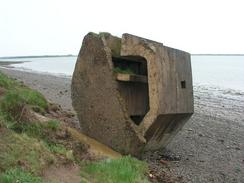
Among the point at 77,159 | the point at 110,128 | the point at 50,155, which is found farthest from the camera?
the point at 110,128

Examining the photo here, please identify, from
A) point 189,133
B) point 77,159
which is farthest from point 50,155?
point 189,133

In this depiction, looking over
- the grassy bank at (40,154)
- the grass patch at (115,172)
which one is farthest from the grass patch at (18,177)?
the grass patch at (115,172)

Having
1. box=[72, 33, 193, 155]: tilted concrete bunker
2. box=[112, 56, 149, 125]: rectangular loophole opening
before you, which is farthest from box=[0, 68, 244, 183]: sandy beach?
box=[112, 56, 149, 125]: rectangular loophole opening

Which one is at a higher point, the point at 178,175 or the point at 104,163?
the point at 104,163

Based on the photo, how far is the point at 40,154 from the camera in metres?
6.07

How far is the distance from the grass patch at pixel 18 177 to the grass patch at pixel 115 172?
4.97 feet

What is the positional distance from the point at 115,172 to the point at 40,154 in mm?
1461

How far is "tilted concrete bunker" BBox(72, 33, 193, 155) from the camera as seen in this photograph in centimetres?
909

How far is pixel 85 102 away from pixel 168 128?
189 centimetres

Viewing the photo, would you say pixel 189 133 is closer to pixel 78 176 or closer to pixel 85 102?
pixel 85 102

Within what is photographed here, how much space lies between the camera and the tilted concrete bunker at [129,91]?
29.8ft

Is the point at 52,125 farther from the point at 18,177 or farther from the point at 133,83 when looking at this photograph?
the point at 18,177

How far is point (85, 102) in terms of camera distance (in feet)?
32.4

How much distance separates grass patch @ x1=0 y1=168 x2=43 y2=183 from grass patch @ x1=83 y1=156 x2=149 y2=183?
1.52 meters
